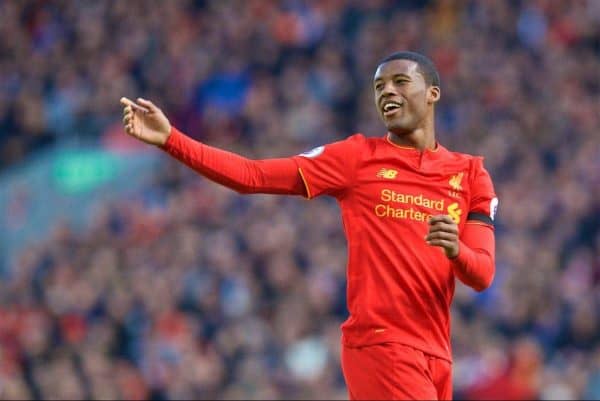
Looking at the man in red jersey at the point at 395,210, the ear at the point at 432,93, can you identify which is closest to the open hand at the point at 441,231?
the man in red jersey at the point at 395,210

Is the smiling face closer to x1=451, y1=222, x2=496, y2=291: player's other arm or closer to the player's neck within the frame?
the player's neck

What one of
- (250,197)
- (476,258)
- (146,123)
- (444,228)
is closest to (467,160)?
(476,258)

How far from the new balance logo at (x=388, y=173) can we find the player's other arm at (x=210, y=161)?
370mm

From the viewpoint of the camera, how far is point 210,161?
5926mm

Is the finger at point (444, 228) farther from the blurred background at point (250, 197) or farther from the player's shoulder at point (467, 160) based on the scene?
the blurred background at point (250, 197)

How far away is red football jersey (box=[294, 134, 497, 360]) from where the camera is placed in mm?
6035

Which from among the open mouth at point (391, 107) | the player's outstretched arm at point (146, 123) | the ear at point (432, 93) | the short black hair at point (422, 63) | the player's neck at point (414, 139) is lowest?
the player's outstretched arm at point (146, 123)

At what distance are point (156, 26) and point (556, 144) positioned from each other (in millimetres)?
6305

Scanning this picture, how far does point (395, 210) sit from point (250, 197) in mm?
9129

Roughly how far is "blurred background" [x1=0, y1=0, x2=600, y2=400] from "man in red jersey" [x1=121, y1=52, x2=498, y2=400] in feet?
19.8

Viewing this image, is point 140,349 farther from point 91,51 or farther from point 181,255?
point 91,51

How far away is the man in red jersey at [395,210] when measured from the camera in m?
5.91

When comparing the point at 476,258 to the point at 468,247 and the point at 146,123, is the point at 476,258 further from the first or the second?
the point at 146,123

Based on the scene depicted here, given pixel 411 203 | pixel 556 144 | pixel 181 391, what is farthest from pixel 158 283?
pixel 411 203
